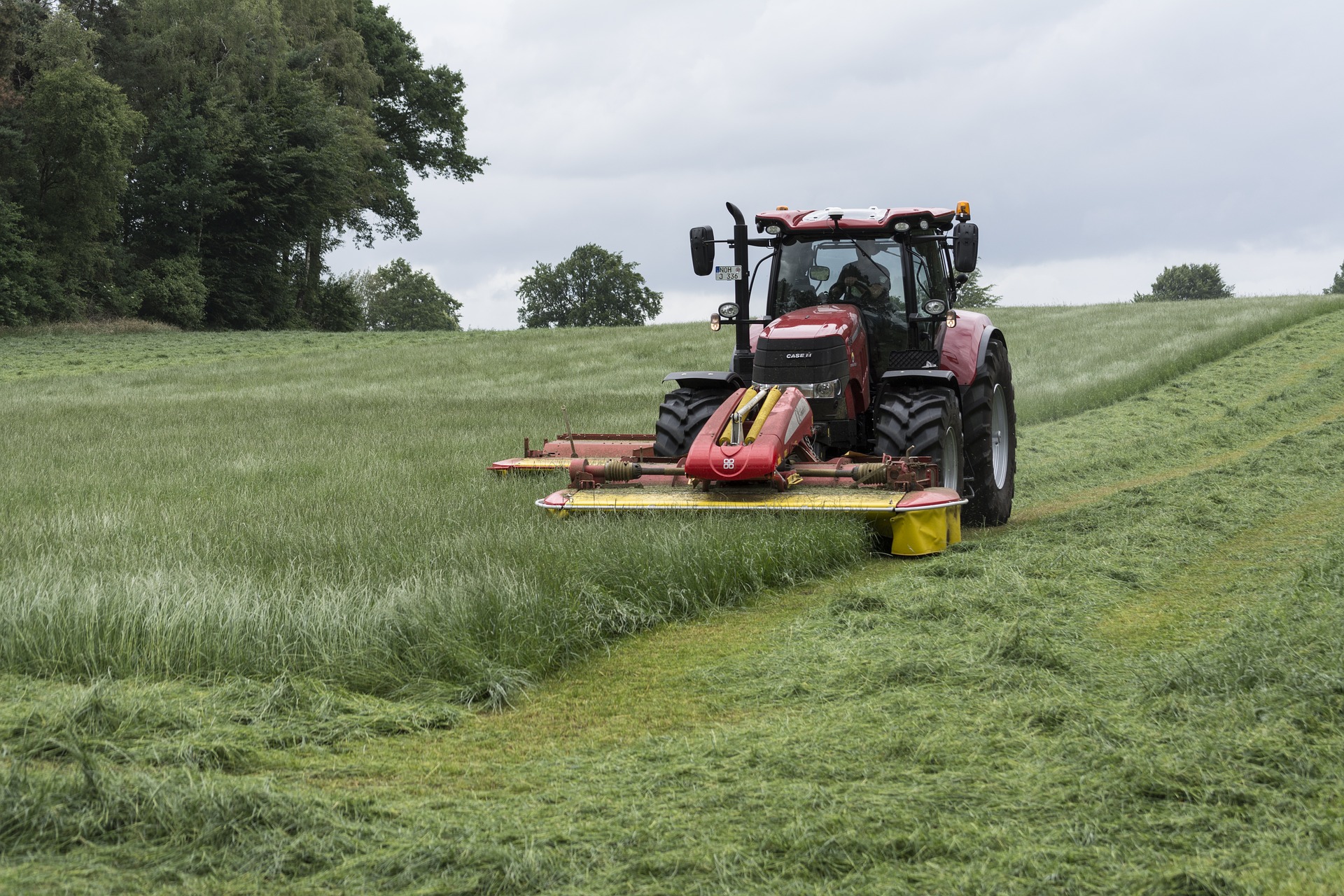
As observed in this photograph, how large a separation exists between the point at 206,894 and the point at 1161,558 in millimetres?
5930

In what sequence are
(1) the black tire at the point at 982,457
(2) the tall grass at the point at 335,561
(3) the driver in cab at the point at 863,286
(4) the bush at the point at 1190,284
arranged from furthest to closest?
(4) the bush at the point at 1190,284, (1) the black tire at the point at 982,457, (3) the driver in cab at the point at 863,286, (2) the tall grass at the point at 335,561

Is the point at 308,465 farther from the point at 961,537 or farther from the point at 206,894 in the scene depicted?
the point at 206,894

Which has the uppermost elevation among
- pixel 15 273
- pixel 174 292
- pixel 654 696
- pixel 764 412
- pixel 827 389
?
pixel 15 273

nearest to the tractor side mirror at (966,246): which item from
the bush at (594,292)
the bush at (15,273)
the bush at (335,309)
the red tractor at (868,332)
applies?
the red tractor at (868,332)

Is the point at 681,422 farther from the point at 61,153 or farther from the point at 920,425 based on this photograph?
the point at 61,153

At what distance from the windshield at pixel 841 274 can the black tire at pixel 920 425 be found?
0.86 metres

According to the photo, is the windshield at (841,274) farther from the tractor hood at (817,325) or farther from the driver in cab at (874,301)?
the tractor hood at (817,325)

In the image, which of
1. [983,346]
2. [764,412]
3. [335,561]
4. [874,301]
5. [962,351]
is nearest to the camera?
[335,561]

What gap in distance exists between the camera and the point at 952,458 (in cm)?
885

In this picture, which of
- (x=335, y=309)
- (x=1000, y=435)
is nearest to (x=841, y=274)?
(x=1000, y=435)

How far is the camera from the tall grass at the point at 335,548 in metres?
5.25

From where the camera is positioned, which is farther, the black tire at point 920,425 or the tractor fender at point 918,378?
the tractor fender at point 918,378

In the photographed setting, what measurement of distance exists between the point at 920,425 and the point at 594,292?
220 feet

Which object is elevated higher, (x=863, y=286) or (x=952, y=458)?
(x=863, y=286)
